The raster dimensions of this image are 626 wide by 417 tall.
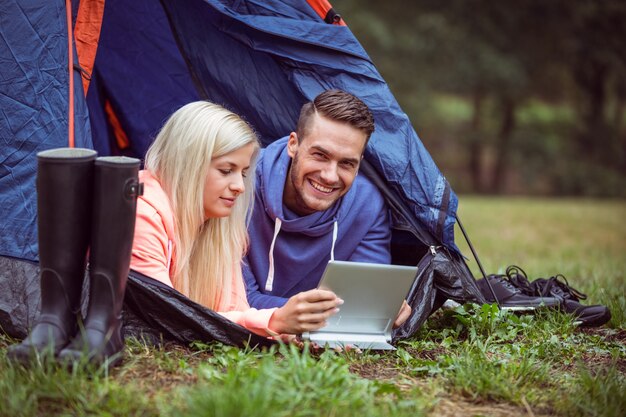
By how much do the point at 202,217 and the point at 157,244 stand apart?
234 mm

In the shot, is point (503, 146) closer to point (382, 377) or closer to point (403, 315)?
point (403, 315)

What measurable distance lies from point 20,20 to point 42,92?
0.29 meters

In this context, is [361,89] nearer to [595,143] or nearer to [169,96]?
[169,96]

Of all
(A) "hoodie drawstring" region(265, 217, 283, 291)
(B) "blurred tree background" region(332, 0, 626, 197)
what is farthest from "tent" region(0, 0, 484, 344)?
(B) "blurred tree background" region(332, 0, 626, 197)

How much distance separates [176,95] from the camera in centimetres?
404

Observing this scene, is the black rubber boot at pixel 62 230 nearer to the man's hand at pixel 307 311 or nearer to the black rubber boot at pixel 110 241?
the black rubber boot at pixel 110 241

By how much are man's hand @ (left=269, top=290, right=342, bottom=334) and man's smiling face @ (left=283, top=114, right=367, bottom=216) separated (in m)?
0.69

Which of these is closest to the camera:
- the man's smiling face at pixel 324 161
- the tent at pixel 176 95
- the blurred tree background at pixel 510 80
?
the tent at pixel 176 95

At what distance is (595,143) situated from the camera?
55.3ft

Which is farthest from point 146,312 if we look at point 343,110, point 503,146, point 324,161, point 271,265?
point 503,146

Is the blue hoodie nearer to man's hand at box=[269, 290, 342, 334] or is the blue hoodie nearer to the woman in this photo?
the woman

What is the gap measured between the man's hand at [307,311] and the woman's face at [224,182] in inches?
19.7

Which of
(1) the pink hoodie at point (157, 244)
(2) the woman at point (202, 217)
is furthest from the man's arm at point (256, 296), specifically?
(1) the pink hoodie at point (157, 244)

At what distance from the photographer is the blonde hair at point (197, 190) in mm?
2615
